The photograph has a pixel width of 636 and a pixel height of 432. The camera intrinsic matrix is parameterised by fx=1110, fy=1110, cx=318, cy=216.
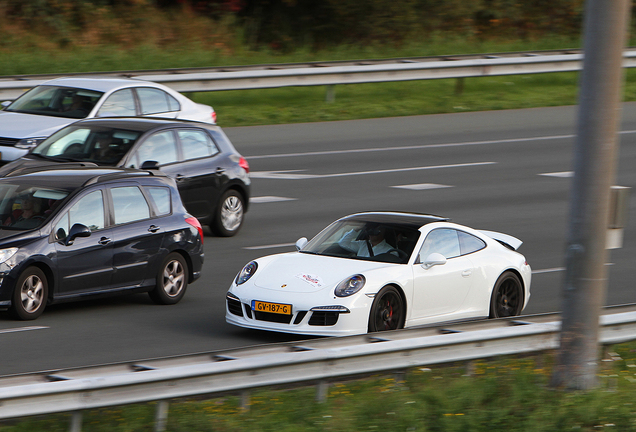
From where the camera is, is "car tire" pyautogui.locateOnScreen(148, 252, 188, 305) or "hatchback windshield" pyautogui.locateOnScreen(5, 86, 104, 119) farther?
"hatchback windshield" pyautogui.locateOnScreen(5, 86, 104, 119)

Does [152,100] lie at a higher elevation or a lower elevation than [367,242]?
higher

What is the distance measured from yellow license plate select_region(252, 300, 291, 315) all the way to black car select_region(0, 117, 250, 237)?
168 inches

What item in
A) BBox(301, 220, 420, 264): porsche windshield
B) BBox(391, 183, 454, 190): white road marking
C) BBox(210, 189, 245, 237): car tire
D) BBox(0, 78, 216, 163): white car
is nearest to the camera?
BBox(301, 220, 420, 264): porsche windshield

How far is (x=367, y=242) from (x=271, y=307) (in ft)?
4.96

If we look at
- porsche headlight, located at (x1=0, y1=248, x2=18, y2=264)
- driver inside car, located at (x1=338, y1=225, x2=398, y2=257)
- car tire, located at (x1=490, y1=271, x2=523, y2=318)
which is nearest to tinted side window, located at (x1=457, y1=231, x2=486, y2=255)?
car tire, located at (x1=490, y1=271, x2=523, y2=318)

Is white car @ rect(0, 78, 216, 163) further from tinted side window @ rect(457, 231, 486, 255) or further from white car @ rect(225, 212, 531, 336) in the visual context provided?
tinted side window @ rect(457, 231, 486, 255)

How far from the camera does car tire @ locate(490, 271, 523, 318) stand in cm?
1232

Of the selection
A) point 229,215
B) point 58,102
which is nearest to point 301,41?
point 58,102

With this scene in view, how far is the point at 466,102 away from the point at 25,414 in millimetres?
21954

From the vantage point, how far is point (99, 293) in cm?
1195

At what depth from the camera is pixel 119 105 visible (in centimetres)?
1848

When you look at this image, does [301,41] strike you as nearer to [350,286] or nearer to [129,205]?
[129,205]

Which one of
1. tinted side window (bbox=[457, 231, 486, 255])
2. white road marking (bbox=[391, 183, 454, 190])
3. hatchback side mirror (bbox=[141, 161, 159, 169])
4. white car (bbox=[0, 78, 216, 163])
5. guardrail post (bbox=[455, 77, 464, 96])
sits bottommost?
tinted side window (bbox=[457, 231, 486, 255])

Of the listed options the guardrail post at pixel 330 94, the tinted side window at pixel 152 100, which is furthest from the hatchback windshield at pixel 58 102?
the guardrail post at pixel 330 94
